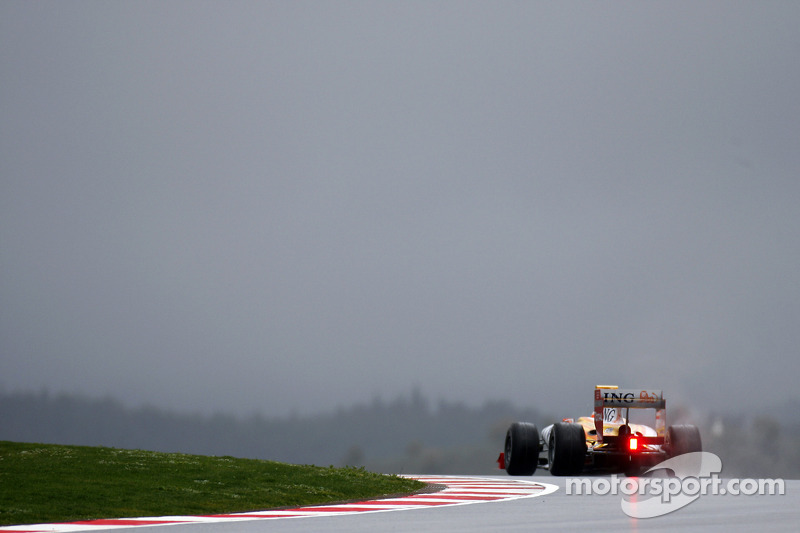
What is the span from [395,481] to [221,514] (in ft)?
20.0

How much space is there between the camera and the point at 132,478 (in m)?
15.8

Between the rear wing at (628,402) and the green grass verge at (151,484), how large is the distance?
732 centimetres

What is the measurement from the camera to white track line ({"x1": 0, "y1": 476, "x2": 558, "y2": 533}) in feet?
35.3

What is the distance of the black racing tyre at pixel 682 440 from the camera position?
973 inches

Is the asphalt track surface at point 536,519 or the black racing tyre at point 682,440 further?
the black racing tyre at point 682,440

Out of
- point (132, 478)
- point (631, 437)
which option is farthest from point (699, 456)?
point (132, 478)

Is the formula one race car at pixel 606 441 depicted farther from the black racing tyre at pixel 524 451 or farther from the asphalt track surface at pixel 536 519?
the asphalt track surface at pixel 536 519

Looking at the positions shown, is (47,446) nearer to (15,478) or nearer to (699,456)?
(15,478)

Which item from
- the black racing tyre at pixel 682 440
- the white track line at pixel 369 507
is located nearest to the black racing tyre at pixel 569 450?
the black racing tyre at pixel 682 440

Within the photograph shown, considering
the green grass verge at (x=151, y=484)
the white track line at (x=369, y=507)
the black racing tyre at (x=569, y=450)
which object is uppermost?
the black racing tyre at (x=569, y=450)

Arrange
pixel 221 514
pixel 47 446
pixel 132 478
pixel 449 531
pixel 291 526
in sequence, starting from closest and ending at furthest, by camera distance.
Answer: pixel 449 531
pixel 291 526
pixel 221 514
pixel 132 478
pixel 47 446

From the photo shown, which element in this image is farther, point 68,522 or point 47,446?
point 47,446

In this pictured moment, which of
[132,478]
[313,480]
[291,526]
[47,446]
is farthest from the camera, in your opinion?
[47,446]

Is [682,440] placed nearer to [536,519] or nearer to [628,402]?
[628,402]
